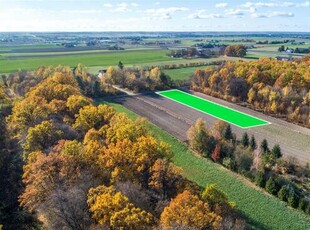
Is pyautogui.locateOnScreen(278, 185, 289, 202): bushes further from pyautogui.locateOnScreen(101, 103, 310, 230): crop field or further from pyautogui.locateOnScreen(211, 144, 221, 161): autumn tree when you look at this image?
pyautogui.locateOnScreen(211, 144, 221, 161): autumn tree

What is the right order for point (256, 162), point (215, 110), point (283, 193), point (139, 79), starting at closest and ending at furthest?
point (283, 193), point (256, 162), point (215, 110), point (139, 79)

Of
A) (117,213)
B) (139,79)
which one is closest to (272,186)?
A: (117,213)

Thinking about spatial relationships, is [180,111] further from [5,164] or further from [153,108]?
[5,164]

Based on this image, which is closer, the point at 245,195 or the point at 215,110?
the point at 245,195

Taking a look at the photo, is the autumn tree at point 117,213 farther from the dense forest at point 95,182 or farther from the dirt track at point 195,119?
the dirt track at point 195,119

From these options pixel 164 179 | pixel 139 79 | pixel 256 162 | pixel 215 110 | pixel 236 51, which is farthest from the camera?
pixel 236 51

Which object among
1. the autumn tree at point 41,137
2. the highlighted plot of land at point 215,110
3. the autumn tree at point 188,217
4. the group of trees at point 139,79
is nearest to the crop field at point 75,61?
the group of trees at point 139,79

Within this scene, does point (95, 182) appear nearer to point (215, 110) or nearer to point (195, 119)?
point (195, 119)
